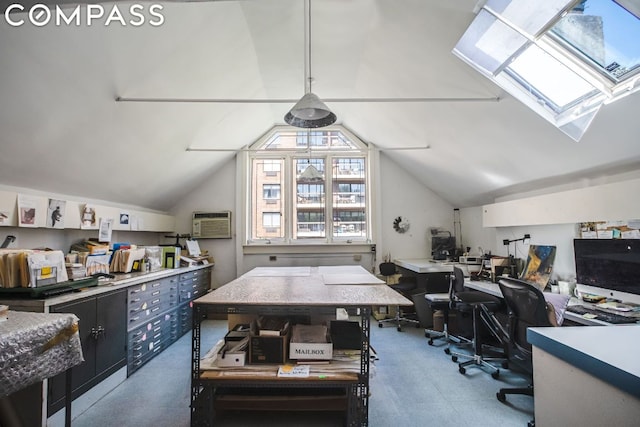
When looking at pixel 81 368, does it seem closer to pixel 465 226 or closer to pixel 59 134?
pixel 59 134

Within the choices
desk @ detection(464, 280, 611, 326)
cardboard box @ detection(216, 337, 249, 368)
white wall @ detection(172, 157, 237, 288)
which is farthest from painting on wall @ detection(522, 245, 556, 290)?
white wall @ detection(172, 157, 237, 288)

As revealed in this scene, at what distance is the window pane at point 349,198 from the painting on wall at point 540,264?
265 cm

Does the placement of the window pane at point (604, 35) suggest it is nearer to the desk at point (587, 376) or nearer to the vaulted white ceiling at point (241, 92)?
the vaulted white ceiling at point (241, 92)

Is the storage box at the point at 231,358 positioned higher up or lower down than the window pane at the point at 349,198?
lower down

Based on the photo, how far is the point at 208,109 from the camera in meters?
3.69

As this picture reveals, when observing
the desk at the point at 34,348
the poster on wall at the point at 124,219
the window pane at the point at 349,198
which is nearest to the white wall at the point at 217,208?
the poster on wall at the point at 124,219

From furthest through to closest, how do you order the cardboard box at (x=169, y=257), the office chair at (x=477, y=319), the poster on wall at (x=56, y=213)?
the cardboard box at (x=169, y=257) → the office chair at (x=477, y=319) → the poster on wall at (x=56, y=213)

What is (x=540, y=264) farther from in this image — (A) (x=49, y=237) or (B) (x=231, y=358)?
(A) (x=49, y=237)

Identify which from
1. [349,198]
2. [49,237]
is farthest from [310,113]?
[349,198]

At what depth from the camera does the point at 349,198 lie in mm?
5684

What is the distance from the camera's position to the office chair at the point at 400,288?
14.5 ft

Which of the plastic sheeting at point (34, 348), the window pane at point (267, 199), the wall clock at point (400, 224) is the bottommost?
the plastic sheeting at point (34, 348)

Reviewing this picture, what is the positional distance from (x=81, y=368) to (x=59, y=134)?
1.93 meters

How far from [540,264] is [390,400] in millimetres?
2405
